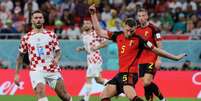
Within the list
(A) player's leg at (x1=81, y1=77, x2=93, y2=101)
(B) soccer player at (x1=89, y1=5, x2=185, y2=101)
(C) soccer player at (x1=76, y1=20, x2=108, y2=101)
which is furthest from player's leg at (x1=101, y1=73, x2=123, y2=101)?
(C) soccer player at (x1=76, y1=20, x2=108, y2=101)

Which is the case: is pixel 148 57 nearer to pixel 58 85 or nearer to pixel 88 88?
pixel 58 85

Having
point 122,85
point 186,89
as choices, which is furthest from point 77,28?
point 122,85

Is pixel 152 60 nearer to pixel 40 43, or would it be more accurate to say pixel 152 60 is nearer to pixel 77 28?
pixel 40 43

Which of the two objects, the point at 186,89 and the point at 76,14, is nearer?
the point at 186,89

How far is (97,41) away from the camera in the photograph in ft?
62.5

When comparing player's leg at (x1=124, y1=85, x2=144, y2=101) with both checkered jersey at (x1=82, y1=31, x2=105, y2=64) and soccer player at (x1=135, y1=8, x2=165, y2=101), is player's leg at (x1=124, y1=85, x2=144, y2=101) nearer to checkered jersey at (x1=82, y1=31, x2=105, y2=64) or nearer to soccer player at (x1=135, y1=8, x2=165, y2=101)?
soccer player at (x1=135, y1=8, x2=165, y2=101)

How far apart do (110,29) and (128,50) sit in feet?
37.6

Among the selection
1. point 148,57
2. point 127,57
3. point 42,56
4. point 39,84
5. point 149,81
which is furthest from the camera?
point 148,57

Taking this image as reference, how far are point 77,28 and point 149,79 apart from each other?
993 cm

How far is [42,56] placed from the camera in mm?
13883

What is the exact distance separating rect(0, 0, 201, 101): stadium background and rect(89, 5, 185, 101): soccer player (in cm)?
420

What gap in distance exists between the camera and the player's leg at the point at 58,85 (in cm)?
1385

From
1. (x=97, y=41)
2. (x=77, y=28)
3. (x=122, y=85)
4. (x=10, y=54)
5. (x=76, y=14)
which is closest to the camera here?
(x=122, y=85)

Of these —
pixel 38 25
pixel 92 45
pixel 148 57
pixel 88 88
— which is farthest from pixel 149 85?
pixel 92 45
